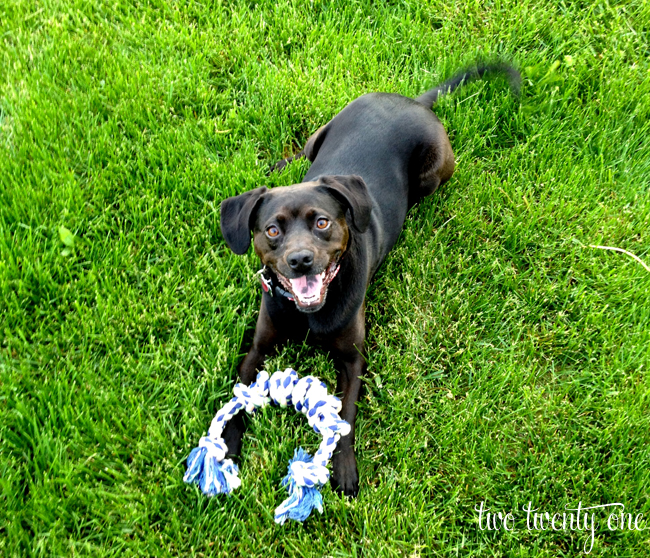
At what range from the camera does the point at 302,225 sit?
114 inches

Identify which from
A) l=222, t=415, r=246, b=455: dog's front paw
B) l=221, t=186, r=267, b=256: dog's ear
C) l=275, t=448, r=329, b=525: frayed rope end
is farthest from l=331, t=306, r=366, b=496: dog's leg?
l=221, t=186, r=267, b=256: dog's ear

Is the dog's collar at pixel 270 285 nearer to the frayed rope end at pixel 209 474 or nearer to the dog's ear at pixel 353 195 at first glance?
the dog's ear at pixel 353 195

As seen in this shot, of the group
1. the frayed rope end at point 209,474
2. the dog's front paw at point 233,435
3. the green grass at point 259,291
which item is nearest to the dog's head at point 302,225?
the green grass at point 259,291

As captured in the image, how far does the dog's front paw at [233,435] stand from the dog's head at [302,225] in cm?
68

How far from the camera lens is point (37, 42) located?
14.9 ft

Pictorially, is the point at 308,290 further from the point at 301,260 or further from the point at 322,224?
the point at 322,224

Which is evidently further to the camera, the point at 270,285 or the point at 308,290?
the point at 270,285

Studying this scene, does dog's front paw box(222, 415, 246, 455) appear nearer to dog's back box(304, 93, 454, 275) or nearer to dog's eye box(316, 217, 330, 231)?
dog's eye box(316, 217, 330, 231)

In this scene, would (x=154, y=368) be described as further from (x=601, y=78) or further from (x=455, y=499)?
(x=601, y=78)

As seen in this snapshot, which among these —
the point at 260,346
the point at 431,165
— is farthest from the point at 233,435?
the point at 431,165

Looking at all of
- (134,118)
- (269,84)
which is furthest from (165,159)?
(269,84)

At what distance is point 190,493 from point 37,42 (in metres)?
3.76

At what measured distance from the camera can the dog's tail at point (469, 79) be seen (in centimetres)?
432

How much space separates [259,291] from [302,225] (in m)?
0.73
